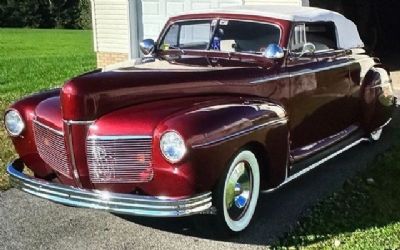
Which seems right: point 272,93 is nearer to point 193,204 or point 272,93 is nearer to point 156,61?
point 156,61

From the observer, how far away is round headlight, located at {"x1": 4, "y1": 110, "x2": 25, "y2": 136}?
478cm

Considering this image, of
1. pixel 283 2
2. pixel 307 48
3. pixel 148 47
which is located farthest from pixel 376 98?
pixel 283 2

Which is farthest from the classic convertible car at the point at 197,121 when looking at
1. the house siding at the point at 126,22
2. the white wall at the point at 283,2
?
the house siding at the point at 126,22

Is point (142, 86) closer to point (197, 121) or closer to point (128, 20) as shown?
point (197, 121)

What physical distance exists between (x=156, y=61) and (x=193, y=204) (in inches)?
66.9

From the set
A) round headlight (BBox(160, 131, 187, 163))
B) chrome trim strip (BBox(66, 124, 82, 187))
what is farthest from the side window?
chrome trim strip (BBox(66, 124, 82, 187))

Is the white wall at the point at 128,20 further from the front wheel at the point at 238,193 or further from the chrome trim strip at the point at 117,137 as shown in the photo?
the chrome trim strip at the point at 117,137

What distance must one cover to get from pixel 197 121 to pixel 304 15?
7.10 feet

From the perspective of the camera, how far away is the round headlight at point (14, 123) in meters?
4.78

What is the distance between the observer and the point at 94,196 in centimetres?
407

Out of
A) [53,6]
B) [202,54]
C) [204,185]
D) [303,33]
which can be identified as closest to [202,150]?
[204,185]

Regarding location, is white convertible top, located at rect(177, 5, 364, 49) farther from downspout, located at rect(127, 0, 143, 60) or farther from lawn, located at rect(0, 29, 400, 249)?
downspout, located at rect(127, 0, 143, 60)

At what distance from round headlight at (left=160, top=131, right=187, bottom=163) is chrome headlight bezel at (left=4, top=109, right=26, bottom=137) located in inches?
54.3

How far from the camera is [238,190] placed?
4.49 m
